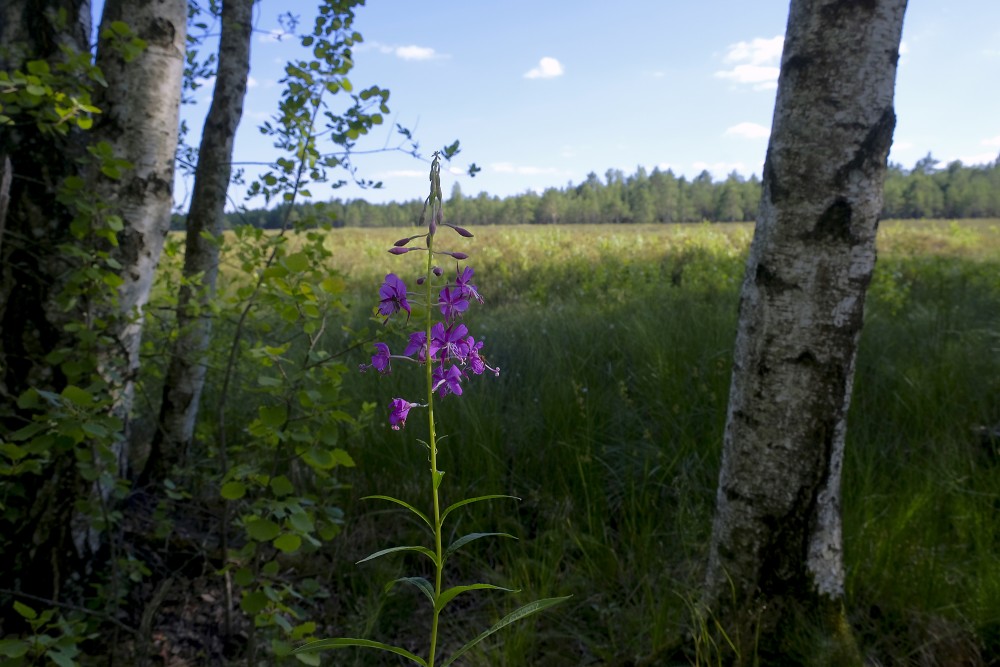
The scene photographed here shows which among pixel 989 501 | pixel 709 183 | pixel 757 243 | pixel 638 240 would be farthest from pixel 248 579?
pixel 709 183

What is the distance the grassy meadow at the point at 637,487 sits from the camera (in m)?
2.21

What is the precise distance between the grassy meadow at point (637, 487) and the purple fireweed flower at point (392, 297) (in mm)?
875

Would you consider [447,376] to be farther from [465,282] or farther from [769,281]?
[769,281]

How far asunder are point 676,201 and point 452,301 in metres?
67.6

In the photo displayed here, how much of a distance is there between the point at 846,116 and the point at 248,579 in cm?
214

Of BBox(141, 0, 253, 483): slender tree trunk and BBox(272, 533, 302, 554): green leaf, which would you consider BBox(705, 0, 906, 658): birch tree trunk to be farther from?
BBox(141, 0, 253, 483): slender tree trunk

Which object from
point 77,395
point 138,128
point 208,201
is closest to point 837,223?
point 77,395

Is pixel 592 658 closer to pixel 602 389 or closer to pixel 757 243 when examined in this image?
pixel 757 243

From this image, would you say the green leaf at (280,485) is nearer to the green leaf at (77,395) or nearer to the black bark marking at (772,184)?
the green leaf at (77,395)

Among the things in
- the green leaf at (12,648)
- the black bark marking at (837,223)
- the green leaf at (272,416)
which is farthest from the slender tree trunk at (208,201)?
the black bark marking at (837,223)

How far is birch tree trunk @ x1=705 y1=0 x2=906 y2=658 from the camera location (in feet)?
5.77

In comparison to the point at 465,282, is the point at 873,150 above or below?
above

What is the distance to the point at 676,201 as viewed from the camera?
6506 centimetres

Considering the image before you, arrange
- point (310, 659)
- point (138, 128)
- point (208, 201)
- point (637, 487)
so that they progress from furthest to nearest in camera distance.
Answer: point (208, 201)
point (637, 487)
point (138, 128)
point (310, 659)
